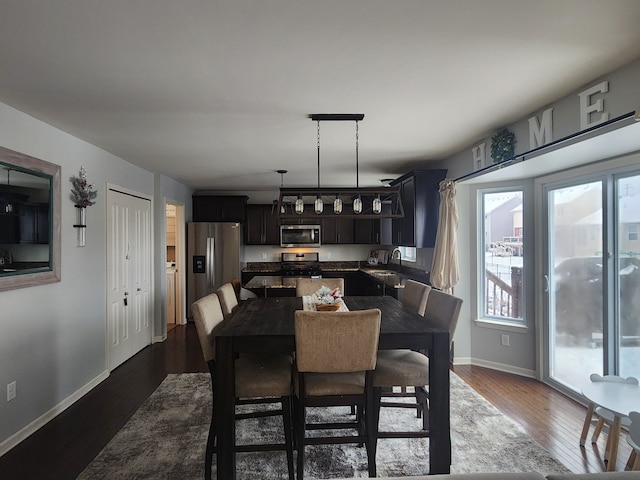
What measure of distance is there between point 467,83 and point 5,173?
121 inches

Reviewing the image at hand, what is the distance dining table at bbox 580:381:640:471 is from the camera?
2.10 metres

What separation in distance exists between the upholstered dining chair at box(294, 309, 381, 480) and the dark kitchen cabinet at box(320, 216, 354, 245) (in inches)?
200

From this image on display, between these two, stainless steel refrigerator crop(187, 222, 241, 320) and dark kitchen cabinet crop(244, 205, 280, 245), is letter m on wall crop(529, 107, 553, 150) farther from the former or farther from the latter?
dark kitchen cabinet crop(244, 205, 280, 245)

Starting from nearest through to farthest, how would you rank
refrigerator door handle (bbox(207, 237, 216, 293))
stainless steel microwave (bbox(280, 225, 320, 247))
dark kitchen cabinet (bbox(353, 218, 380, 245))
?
refrigerator door handle (bbox(207, 237, 216, 293)) → stainless steel microwave (bbox(280, 225, 320, 247)) → dark kitchen cabinet (bbox(353, 218, 380, 245))

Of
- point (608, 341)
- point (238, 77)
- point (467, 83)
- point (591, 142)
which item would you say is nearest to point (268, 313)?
point (238, 77)

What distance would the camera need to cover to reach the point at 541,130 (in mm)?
2588

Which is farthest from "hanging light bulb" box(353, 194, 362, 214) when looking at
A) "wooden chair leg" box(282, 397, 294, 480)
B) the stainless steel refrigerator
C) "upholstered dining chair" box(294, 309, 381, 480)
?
the stainless steel refrigerator

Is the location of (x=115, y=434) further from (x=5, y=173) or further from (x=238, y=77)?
(x=238, y=77)

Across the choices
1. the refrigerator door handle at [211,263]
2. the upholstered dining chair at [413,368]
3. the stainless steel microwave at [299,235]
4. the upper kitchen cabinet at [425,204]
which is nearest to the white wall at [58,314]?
the refrigerator door handle at [211,263]

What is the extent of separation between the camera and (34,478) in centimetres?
212

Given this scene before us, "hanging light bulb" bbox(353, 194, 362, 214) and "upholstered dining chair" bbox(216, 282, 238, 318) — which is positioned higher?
"hanging light bulb" bbox(353, 194, 362, 214)

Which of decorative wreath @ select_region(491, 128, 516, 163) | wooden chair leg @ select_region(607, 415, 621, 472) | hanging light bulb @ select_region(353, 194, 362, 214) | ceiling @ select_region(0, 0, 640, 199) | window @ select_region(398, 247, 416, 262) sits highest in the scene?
ceiling @ select_region(0, 0, 640, 199)

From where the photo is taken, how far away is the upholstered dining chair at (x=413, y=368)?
223 centimetres

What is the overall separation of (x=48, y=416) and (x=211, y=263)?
3509 millimetres
